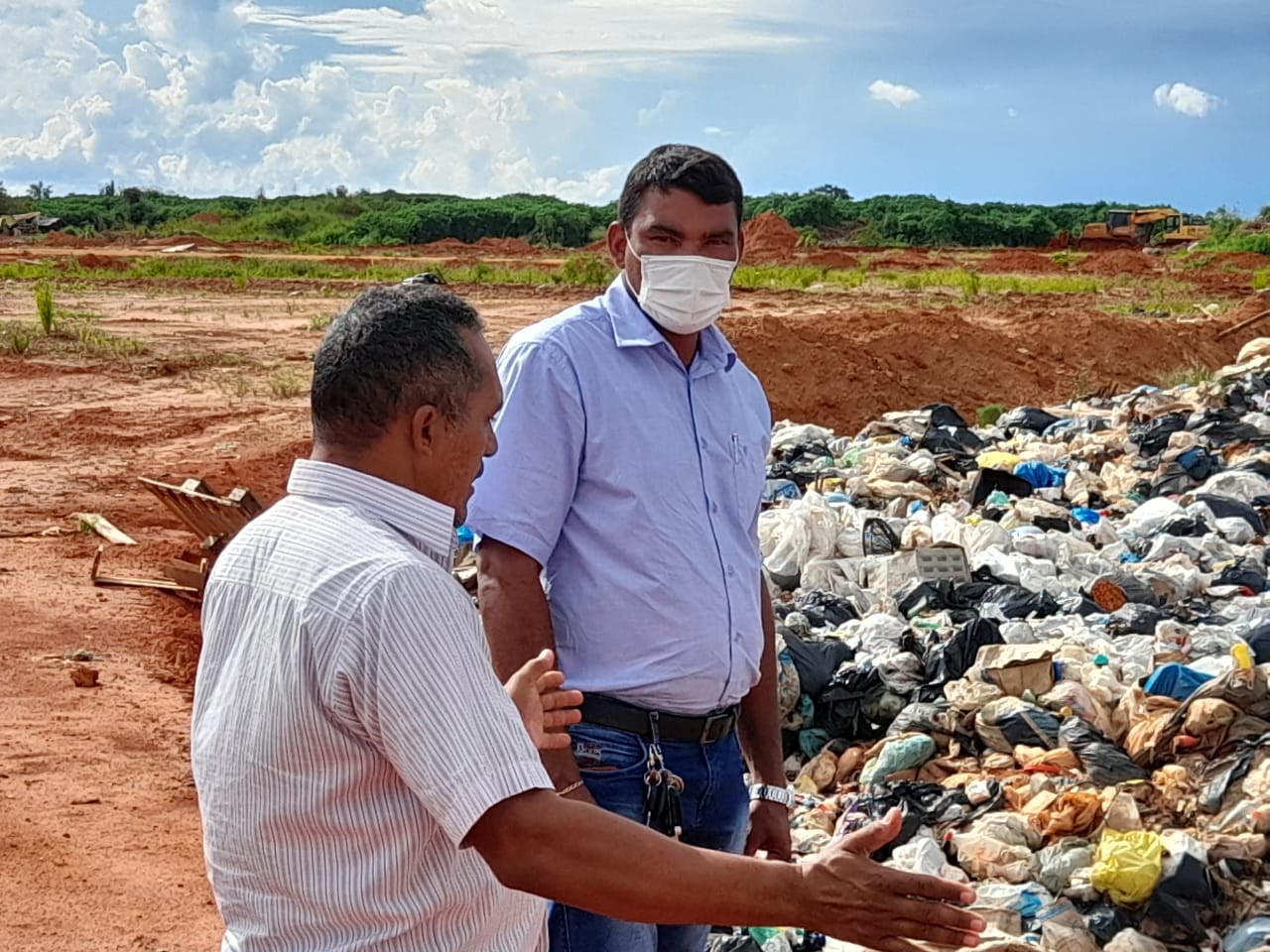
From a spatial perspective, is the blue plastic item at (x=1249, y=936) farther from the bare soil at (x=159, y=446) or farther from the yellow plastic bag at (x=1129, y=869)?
the bare soil at (x=159, y=446)

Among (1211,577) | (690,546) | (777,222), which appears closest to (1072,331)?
(1211,577)

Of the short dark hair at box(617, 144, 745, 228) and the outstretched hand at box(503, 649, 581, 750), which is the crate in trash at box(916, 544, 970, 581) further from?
the outstretched hand at box(503, 649, 581, 750)

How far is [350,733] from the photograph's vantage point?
147cm

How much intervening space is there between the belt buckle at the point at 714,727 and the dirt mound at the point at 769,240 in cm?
3786

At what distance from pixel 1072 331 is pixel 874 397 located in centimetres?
376

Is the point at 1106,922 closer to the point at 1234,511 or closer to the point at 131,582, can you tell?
the point at 1234,511

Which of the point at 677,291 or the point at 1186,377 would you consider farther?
the point at 1186,377

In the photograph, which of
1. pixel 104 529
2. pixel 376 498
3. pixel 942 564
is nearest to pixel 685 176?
pixel 376 498

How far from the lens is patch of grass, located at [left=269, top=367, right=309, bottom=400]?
50.8 feet

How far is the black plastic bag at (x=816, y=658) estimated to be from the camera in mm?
6066

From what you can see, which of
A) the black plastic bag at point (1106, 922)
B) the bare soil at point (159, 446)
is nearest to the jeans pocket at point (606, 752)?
the black plastic bag at point (1106, 922)

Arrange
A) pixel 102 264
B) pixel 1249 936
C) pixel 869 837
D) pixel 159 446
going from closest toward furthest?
pixel 869 837 < pixel 1249 936 < pixel 159 446 < pixel 102 264

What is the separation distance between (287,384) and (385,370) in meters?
14.7

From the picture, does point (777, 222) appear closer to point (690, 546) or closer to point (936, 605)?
point (936, 605)
